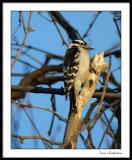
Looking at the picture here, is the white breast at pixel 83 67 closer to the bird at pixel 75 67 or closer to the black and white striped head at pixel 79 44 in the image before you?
the bird at pixel 75 67

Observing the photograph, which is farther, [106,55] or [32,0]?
[106,55]

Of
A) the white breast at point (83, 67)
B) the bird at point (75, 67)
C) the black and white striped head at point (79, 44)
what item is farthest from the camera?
the black and white striped head at point (79, 44)

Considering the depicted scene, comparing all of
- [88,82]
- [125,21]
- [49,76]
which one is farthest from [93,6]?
[49,76]

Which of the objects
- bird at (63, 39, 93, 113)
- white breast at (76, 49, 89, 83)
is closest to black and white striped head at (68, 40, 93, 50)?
bird at (63, 39, 93, 113)

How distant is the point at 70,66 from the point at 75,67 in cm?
8

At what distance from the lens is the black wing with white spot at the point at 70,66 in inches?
205

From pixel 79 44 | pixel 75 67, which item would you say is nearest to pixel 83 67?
pixel 75 67

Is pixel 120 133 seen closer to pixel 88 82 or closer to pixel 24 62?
pixel 88 82

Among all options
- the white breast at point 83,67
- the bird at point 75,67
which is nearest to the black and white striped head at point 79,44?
the bird at point 75,67

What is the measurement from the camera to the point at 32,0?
4492mm

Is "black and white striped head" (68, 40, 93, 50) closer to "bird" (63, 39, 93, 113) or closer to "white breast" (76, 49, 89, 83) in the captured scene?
"bird" (63, 39, 93, 113)

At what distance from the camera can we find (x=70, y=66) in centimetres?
548

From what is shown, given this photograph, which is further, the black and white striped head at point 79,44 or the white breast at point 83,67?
the black and white striped head at point 79,44

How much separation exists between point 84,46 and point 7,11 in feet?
5.87
